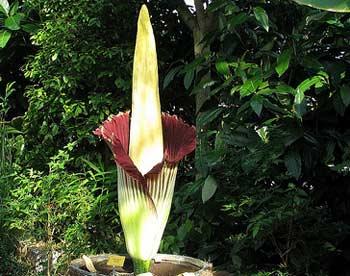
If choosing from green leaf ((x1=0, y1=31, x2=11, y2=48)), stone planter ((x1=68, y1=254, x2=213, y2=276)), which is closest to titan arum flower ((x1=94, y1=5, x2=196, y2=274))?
stone planter ((x1=68, y1=254, x2=213, y2=276))

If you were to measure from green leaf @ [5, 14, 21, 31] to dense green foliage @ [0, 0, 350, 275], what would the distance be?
199 millimetres

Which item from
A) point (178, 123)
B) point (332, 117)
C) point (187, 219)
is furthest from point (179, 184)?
point (178, 123)

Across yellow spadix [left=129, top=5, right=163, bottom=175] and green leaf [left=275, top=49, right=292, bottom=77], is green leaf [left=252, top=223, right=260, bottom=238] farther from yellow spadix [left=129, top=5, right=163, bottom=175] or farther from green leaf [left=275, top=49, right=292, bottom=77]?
yellow spadix [left=129, top=5, right=163, bottom=175]

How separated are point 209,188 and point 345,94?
75 centimetres

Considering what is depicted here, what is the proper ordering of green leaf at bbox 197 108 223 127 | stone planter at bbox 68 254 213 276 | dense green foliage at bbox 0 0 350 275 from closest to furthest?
stone planter at bbox 68 254 213 276, dense green foliage at bbox 0 0 350 275, green leaf at bbox 197 108 223 127

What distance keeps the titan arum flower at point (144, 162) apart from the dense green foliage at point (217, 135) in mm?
737

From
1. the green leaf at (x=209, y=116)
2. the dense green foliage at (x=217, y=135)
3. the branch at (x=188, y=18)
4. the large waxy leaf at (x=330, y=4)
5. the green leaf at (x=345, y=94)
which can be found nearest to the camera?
the large waxy leaf at (x=330, y=4)

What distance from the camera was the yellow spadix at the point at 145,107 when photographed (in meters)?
Answer: 1.81

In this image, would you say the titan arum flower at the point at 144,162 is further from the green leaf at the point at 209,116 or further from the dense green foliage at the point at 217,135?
the green leaf at the point at 209,116

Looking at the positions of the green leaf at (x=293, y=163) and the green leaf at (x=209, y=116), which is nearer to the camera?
the green leaf at (x=293, y=163)

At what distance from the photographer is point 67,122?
13.3 ft

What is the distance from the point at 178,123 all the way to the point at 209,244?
1264 millimetres

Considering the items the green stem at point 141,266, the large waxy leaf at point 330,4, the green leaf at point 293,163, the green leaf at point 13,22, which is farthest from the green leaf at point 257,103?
the green leaf at point 13,22

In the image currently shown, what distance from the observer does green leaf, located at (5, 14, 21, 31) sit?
3918 millimetres
